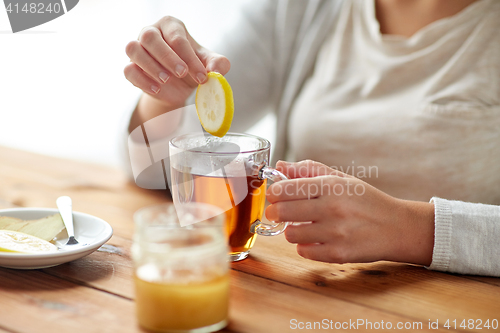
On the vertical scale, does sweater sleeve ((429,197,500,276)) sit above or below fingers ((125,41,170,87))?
below

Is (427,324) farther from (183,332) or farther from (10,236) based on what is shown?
(10,236)

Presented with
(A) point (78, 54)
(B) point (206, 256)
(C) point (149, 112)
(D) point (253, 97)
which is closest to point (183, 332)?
(B) point (206, 256)

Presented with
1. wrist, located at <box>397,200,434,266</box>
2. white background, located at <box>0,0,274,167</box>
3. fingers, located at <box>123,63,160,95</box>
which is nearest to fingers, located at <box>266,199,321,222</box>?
wrist, located at <box>397,200,434,266</box>

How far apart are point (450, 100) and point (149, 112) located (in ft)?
2.52

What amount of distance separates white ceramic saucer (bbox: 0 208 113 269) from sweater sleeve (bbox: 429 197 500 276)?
53 centimetres

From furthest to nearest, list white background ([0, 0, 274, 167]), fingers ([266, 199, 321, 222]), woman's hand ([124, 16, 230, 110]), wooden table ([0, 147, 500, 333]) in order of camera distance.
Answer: white background ([0, 0, 274, 167]), woman's hand ([124, 16, 230, 110]), fingers ([266, 199, 321, 222]), wooden table ([0, 147, 500, 333])

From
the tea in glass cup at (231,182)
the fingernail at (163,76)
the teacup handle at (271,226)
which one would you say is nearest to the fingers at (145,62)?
the fingernail at (163,76)

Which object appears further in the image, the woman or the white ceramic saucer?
the woman

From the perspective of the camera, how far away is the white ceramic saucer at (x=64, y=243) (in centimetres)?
61

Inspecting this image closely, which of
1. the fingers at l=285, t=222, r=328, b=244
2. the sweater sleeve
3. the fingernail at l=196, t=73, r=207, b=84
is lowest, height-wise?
the sweater sleeve

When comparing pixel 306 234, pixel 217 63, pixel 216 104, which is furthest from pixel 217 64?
pixel 306 234

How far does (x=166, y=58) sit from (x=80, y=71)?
1.63 m

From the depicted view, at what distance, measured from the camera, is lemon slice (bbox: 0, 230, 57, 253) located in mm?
635

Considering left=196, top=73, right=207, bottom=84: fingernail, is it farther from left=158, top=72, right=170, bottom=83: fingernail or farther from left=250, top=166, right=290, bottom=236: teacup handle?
left=250, top=166, right=290, bottom=236: teacup handle
